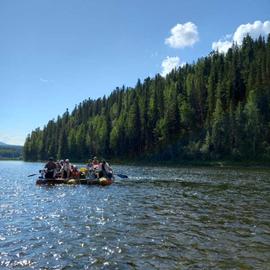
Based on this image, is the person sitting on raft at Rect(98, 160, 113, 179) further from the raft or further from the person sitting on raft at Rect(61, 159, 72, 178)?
the person sitting on raft at Rect(61, 159, 72, 178)

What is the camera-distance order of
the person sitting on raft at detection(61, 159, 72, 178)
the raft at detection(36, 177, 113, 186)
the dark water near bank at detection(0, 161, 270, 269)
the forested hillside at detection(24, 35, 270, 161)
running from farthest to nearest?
the forested hillside at detection(24, 35, 270, 161) < the person sitting on raft at detection(61, 159, 72, 178) < the raft at detection(36, 177, 113, 186) < the dark water near bank at detection(0, 161, 270, 269)

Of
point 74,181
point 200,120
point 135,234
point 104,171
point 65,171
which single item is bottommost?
point 135,234

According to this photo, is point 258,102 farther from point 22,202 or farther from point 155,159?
point 22,202

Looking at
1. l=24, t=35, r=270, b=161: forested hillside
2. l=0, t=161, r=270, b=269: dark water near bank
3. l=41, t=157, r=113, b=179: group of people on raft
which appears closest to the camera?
l=0, t=161, r=270, b=269: dark water near bank

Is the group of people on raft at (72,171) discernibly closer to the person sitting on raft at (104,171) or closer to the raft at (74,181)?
the person sitting on raft at (104,171)

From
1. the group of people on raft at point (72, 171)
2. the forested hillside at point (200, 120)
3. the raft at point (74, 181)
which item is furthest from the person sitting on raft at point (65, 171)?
the forested hillside at point (200, 120)

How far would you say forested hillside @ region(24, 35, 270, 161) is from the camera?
117 metres

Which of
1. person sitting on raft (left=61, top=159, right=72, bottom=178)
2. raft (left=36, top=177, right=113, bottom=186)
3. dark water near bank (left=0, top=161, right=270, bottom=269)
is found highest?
person sitting on raft (left=61, top=159, right=72, bottom=178)

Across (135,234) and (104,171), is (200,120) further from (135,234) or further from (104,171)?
(135,234)

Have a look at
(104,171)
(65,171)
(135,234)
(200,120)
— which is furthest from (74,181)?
(200,120)

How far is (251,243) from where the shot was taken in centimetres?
1645

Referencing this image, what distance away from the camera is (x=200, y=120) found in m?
147

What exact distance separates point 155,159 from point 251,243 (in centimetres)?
11937

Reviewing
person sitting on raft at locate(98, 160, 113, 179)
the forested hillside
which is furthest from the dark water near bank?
the forested hillside
